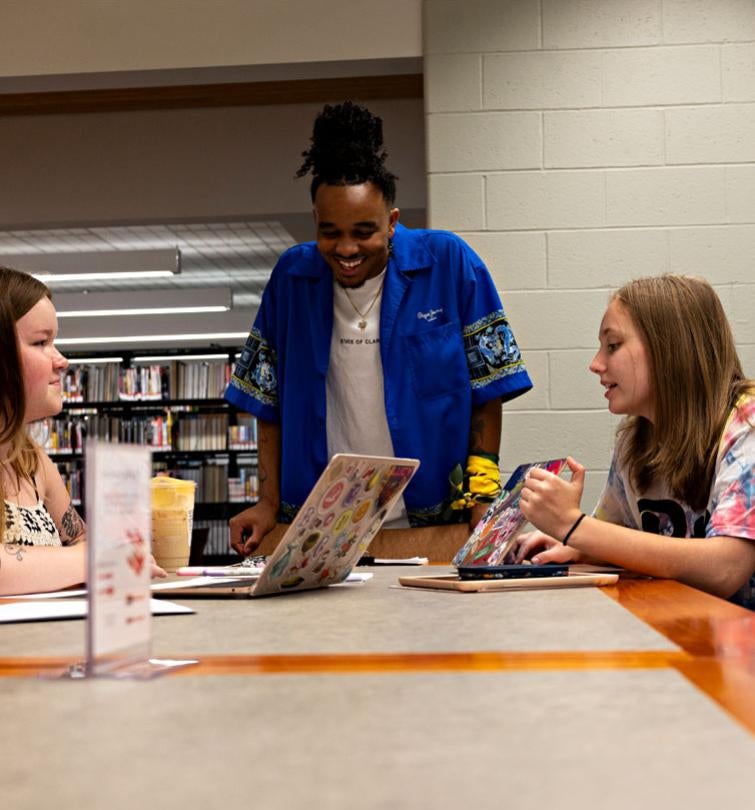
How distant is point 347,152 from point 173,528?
Result: 3.21ft

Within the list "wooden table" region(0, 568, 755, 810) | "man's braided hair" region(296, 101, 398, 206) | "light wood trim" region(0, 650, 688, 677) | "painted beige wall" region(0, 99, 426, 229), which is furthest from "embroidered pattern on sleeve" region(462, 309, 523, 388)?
"painted beige wall" region(0, 99, 426, 229)

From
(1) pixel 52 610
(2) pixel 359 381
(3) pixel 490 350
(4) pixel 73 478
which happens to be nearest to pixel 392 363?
(2) pixel 359 381

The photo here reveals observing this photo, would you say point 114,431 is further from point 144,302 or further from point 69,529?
point 69,529

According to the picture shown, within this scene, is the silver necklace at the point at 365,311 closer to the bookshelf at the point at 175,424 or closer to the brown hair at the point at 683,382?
the brown hair at the point at 683,382

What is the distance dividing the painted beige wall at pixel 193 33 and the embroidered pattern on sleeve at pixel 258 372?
1.39 meters

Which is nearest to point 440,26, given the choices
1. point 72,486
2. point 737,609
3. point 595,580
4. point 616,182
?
point 616,182

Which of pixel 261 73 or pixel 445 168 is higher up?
pixel 261 73

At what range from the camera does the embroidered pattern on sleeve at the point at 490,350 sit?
105 inches

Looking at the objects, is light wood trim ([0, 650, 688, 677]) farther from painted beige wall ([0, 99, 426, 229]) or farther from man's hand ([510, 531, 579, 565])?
painted beige wall ([0, 99, 426, 229])

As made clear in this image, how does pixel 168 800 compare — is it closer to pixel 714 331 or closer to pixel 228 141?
pixel 714 331

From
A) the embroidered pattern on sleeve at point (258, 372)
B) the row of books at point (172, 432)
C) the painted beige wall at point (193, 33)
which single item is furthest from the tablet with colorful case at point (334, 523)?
the row of books at point (172, 432)

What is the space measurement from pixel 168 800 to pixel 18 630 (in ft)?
2.11

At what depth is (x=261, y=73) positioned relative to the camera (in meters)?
3.92

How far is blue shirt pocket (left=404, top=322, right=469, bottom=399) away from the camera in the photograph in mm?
2674
